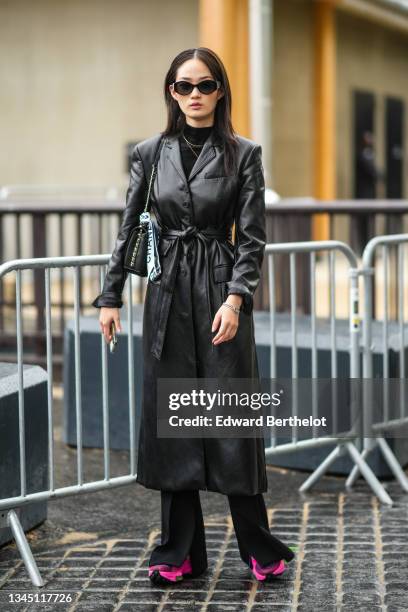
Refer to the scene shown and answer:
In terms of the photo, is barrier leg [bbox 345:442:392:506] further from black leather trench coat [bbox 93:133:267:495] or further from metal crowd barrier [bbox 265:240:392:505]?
black leather trench coat [bbox 93:133:267:495]

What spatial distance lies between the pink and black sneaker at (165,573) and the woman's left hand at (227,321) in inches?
37.5

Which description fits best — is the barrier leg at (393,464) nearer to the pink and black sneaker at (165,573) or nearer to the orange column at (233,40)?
the pink and black sneaker at (165,573)

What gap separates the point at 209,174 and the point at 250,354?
71cm

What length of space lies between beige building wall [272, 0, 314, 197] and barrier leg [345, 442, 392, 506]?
1276 centimetres

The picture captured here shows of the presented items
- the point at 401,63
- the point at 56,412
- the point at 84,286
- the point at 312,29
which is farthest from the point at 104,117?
the point at 56,412

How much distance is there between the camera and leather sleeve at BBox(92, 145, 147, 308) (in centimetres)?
494

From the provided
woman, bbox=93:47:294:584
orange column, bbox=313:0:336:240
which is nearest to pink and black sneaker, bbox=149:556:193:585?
woman, bbox=93:47:294:584

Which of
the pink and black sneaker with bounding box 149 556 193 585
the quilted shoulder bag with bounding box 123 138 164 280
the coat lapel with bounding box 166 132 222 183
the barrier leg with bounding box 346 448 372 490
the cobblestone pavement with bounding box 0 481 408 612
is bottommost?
the cobblestone pavement with bounding box 0 481 408 612

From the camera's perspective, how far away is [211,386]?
487cm

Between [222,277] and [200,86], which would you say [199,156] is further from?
[222,277]

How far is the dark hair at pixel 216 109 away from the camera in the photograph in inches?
187

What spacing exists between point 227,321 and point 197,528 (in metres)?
0.91

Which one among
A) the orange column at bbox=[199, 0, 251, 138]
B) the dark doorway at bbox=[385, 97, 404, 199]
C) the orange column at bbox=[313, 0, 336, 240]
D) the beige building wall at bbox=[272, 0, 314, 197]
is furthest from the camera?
the dark doorway at bbox=[385, 97, 404, 199]

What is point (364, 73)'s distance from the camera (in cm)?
2277
